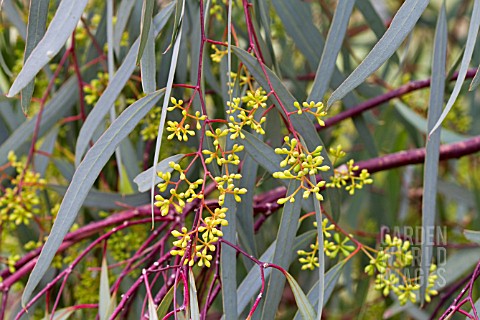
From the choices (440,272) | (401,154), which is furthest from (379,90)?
(440,272)

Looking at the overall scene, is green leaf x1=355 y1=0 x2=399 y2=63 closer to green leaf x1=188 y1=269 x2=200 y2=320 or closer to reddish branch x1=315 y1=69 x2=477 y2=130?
reddish branch x1=315 y1=69 x2=477 y2=130

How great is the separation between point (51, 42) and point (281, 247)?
1.12 feet

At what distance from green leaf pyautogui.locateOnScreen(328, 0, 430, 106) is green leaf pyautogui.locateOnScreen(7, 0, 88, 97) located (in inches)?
11.2

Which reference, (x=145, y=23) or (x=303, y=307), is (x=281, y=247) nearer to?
(x=303, y=307)

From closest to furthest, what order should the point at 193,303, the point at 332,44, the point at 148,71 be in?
the point at 193,303 < the point at 148,71 < the point at 332,44

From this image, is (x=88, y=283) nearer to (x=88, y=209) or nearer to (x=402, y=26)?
(x=88, y=209)

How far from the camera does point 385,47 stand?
69 centimetres

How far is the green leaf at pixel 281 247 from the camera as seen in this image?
2.54ft

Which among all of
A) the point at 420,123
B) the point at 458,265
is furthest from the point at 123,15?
the point at 458,265

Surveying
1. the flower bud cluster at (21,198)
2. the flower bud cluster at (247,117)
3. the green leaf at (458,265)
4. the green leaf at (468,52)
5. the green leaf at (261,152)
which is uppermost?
the green leaf at (468,52)

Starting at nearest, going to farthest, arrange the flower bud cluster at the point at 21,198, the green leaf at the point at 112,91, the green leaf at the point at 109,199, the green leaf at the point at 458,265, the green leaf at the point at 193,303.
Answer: the green leaf at the point at 193,303 → the green leaf at the point at 112,91 → the flower bud cluster at the point at 21,198 → the green leaf at the point at 109,199 → the green leaf at the point at 458,265

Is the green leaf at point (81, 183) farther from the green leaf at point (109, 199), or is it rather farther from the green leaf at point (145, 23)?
the green leaf at point (109, 199)

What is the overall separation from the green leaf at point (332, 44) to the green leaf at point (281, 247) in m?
0.17

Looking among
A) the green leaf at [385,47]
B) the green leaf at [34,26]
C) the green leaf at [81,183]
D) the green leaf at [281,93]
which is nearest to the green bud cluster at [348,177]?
the green leaf at [281,93]
